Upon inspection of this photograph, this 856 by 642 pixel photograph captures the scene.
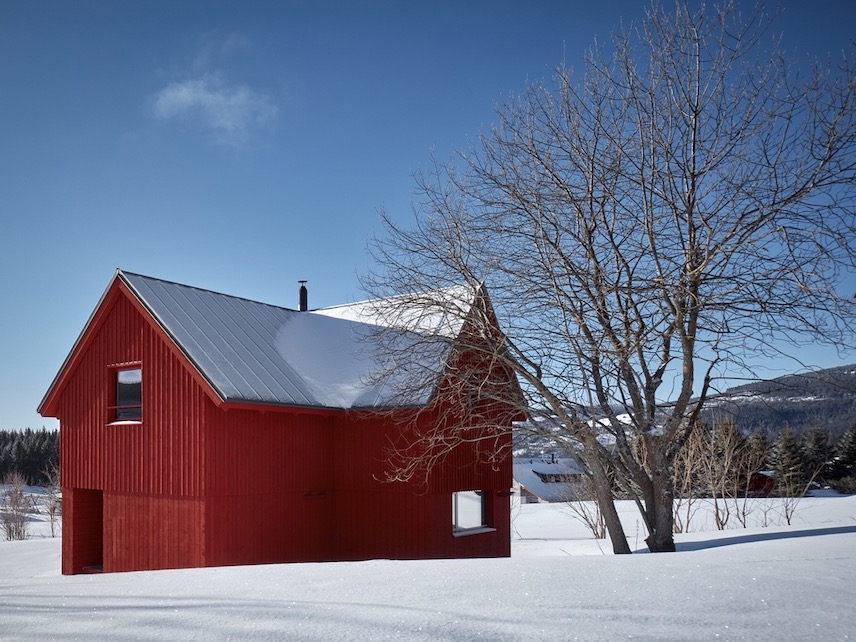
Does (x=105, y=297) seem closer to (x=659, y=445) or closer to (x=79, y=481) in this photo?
(x=79, y=481)

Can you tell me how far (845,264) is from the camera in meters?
10.0

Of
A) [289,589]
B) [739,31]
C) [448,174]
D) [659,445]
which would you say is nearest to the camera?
[289,589]

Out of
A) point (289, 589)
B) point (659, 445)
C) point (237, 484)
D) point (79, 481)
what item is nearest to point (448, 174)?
point (659, 445)

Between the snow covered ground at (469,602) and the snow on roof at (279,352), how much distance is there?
5815 mm

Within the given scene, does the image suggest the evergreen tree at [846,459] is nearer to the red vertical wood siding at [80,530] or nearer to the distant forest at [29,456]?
the red vertical wood siding at [80,530]

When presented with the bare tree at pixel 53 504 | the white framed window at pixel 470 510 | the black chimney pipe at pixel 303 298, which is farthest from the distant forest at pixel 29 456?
the black chimney pipe at pixel 303 298

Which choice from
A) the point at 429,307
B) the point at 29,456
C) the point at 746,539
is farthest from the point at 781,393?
the point at 29,456

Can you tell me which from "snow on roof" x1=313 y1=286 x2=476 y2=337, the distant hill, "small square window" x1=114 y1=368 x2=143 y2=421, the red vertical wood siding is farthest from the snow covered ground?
the red vertical wood siding

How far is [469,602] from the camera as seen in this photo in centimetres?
529

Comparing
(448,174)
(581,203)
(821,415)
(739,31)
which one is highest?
(739,31)

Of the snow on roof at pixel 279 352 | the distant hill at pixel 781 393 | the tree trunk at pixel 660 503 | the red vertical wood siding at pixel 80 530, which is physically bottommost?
the red vertical wood siding at pixel 80 530

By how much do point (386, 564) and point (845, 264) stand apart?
7619 mm

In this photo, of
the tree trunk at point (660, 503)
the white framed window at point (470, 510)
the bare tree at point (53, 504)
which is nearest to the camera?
the tree trunk at point (660, 503)

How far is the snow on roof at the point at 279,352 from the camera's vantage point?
1358 cm
